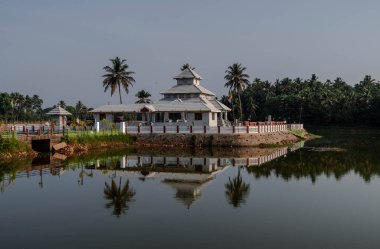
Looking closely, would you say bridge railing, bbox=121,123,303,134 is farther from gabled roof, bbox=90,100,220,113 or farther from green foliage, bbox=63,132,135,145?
gabled roof, bbox=90,100,220,113

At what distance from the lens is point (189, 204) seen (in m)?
18.2

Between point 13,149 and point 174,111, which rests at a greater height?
point 174,111

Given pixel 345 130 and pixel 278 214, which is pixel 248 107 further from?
pixel 278 214

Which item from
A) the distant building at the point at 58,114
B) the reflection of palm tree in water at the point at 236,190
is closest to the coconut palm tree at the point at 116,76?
the distant building at the point at 58,114

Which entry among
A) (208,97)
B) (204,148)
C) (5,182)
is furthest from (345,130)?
(5,182)

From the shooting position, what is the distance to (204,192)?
2117 centimetres

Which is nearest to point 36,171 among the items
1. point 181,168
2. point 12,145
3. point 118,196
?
point 12,145

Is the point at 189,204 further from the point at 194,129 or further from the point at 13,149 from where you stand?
the point at 194,129

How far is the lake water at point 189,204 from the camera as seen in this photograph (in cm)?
1332

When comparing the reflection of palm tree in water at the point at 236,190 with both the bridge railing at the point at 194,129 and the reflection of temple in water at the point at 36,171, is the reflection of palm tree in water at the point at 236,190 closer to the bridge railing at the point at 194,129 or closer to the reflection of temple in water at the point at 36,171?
the reflection of temple in water at the point at 36,171

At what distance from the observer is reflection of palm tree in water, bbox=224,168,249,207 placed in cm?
1912

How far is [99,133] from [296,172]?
21880mm

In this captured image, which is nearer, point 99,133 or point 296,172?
point 296,172

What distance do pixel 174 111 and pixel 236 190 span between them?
97.6ft
